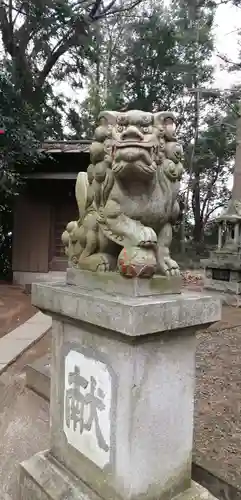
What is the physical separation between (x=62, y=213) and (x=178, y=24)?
1010cm

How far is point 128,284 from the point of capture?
1.69m

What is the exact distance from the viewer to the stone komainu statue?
5.52 feet

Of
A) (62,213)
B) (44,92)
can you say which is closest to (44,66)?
(44,92)

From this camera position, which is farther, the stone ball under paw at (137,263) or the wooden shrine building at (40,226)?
the wooden shrine building at (40,226)

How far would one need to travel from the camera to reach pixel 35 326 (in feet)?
18.8

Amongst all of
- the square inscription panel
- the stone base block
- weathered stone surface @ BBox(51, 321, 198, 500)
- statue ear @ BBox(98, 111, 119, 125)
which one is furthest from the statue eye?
the stone base block

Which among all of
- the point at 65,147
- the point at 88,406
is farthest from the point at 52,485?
the point at 65,147

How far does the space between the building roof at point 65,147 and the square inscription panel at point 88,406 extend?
677 cm

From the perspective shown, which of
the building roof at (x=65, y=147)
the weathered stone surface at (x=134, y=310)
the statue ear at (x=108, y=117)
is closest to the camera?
the weathered stone surface at (x=134, y=310)

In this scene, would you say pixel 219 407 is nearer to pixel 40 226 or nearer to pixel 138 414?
pixel 138 414

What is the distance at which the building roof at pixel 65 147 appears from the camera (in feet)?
27.2

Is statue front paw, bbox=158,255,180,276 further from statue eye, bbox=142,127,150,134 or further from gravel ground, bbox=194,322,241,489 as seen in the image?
gravel ground, bbox=194,322,241,489

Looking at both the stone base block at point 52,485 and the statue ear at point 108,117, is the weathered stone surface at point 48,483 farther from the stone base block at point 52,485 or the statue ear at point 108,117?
the statue ear at point 108,117

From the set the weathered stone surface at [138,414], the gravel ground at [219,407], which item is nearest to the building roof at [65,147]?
the gravel ground at [219,407]
